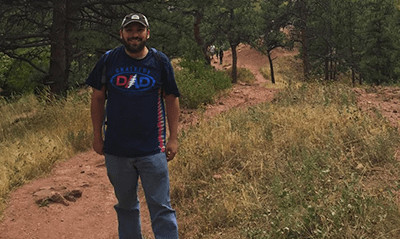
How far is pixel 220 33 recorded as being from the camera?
24328 mm

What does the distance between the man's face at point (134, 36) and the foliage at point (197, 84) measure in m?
6.54

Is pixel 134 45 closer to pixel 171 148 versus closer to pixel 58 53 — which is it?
pixel 171 148

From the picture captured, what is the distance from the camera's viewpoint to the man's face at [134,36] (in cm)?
267

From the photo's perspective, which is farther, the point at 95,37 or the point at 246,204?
the point at 95,37

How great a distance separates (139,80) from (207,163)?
8.33 ft

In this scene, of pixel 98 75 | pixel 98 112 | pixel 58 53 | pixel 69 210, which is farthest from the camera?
pixel 58 53

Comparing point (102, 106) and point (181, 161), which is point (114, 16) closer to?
point (181, 161)

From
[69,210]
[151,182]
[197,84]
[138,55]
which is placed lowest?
[69,210]

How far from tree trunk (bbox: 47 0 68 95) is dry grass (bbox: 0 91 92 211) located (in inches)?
34.8

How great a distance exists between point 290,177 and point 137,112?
2.12 m

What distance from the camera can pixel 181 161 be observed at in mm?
5141

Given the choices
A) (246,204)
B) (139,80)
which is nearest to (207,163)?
(246,204)

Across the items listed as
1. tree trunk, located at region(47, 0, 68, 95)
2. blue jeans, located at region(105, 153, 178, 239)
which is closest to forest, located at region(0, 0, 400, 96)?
tree trunk, located at region(47, 0, 68, 95)

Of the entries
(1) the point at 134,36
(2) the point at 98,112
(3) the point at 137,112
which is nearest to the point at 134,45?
(1) the point at 134,36
